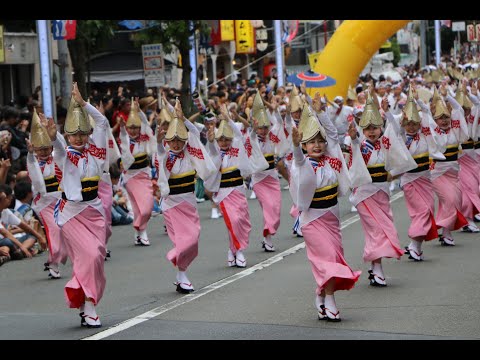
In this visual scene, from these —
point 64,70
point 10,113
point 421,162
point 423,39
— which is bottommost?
point 421,162

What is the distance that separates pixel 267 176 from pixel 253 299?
185 inches

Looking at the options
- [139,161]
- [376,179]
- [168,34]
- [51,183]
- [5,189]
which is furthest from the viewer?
[168,34]

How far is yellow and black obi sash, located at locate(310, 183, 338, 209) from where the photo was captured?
10.3 metres

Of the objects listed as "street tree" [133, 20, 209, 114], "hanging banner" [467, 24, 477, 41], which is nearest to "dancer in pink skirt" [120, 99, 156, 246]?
"street tree" [133, 20, 209, 114]

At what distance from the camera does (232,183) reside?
1428 cm

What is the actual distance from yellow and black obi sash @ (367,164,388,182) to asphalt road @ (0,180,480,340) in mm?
1063

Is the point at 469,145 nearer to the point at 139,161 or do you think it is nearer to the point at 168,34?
the point at 139,161

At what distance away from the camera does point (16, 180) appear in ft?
52.5

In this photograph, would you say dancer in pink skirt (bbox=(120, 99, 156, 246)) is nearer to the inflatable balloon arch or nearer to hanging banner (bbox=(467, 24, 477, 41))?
the inflatable balloon arch

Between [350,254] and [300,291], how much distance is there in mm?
2664

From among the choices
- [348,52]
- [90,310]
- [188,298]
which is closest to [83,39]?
[348,52]

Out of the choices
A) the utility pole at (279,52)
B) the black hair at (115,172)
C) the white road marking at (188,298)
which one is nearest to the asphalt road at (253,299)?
the white road marking at (188,298)

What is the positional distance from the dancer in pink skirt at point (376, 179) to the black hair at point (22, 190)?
535 cm
